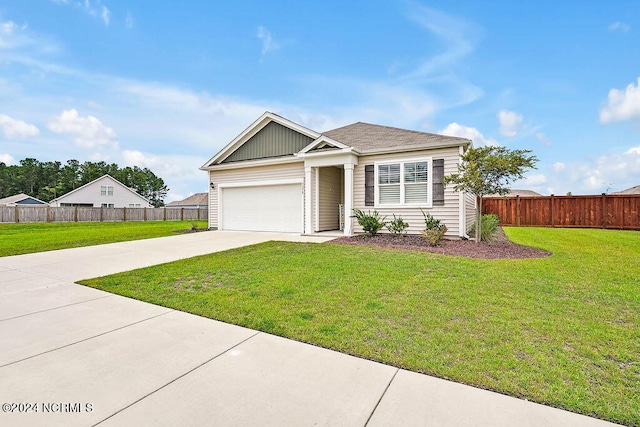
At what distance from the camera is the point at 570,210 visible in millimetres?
15602

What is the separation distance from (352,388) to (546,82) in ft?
46.4

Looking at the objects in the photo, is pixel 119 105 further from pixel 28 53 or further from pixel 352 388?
pixel 352 388

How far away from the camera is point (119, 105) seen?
47.5ft

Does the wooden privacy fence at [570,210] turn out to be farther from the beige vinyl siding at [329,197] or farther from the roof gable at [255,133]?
the roof gable at [255,133]

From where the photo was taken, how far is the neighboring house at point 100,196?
34.8 meters

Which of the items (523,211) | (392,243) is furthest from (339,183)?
(523,211)

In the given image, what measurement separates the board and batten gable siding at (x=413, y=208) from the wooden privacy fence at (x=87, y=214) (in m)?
25.0

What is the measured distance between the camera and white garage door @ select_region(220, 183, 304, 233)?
41.7 feet

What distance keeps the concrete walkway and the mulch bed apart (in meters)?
5.52

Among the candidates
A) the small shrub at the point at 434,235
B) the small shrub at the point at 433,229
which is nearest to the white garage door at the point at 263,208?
the small shrub at the point at 433,229

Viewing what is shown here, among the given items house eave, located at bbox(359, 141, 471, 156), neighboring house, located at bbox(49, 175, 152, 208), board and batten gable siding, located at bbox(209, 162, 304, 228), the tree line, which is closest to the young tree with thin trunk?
house eave, located at bbox(359, 141, 471, 156)

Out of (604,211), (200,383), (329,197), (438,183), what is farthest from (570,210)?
(200,383)

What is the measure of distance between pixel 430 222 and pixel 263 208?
7233 mm

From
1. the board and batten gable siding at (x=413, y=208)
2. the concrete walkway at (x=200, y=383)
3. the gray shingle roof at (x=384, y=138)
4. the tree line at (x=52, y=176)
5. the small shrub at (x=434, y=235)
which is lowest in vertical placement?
the concrete walkway at (x=200, y=383)
